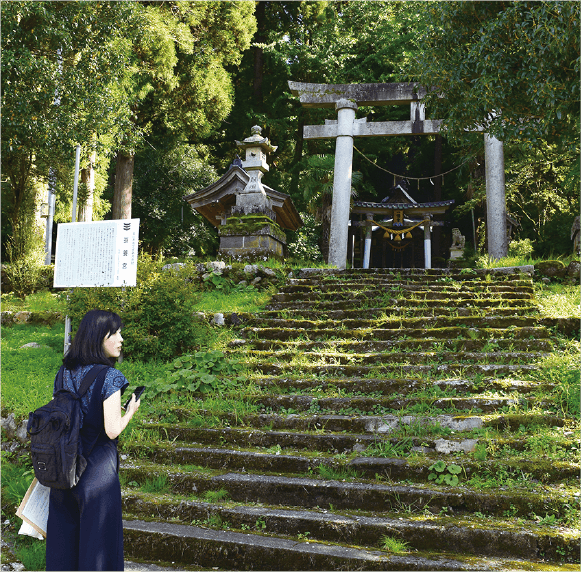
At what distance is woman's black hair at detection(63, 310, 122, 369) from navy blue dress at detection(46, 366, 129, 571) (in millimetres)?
123

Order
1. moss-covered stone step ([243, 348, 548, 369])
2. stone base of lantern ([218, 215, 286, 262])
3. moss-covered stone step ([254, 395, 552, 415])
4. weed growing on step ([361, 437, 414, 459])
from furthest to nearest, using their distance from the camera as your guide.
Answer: stone base of lantern ([218, 215, 286, 262]) < moss-covered stone step ([243, 348, 548, 369]) < moss-covered stone step ([254, 395, 552, 415]) < weed growing on step ([361, 437, 414, 459])

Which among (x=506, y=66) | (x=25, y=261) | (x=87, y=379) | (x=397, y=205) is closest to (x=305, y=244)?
(x=397, y=205)

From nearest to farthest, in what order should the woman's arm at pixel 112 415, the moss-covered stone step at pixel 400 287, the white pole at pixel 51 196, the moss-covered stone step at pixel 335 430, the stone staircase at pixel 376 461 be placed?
1. the woman's arm at pixel 112 415
2. the stone staircase at pixel 376 461
3. the moss-covered stone step at pixel 335 430
4. the moss-covered stone step at pixel 400 287
5. the white pole at pixel 51 196

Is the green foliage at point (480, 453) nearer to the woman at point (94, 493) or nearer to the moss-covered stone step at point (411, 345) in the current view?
the moss-covered stone step at point (411, 345)

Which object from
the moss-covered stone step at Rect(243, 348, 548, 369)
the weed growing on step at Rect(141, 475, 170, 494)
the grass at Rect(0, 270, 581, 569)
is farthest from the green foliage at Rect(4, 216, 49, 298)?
the weed growing on step at Rect(141, 475, 170, 494)

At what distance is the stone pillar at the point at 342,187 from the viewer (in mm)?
13281

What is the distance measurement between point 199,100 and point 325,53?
4.84m

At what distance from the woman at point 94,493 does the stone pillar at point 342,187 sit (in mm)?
10704

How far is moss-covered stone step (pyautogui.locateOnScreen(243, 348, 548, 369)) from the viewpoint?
19.4ft

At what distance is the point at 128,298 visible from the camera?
696 cm

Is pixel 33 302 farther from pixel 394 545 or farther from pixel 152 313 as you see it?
pixel 394 545

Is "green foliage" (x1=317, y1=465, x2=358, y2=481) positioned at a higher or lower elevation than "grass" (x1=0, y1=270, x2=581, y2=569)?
lower

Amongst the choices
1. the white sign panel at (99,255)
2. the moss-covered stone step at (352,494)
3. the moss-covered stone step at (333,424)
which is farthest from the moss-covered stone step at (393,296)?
the moss-covered stone step at (352,494)

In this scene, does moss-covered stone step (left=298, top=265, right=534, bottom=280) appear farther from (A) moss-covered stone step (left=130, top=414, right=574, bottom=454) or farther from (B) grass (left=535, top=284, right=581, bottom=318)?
(A) moss-covered stone step (left=130, top=414, right=574, bottom=454)
